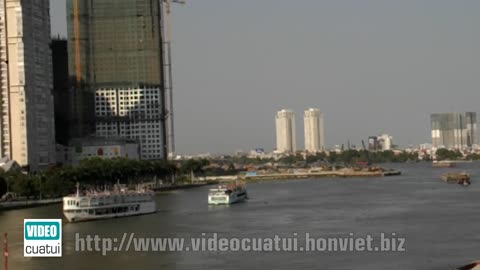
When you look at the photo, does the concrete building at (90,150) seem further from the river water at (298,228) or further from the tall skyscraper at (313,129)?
the tall skyscraper at (313,129)

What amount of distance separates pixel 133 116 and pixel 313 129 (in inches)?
3888

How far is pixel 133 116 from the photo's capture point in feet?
266

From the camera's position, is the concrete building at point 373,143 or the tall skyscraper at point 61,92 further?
the concrete building at point 373,143

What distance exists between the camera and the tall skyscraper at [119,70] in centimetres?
7812

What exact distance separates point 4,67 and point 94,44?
23.0 meters

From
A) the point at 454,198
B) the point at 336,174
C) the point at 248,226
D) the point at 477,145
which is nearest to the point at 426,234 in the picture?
the point at 248,226

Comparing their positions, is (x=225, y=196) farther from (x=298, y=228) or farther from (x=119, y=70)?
(x=119, y=70)

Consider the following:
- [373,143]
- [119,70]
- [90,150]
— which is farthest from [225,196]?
[373,143]

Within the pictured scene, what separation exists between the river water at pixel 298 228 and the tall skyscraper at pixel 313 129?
134260mm

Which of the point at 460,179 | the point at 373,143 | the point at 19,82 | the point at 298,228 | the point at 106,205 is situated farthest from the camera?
the point at 373,143

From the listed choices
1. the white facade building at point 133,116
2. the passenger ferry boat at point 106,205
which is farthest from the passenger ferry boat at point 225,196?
the white facade building at point 133,116

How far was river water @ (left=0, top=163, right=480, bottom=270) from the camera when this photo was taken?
55.7 feet

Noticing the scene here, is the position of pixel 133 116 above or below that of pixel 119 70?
below

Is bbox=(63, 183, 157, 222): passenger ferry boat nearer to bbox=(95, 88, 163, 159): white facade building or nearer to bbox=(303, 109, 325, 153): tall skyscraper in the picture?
bbox=(95, 88, 163, 159): white facade building
